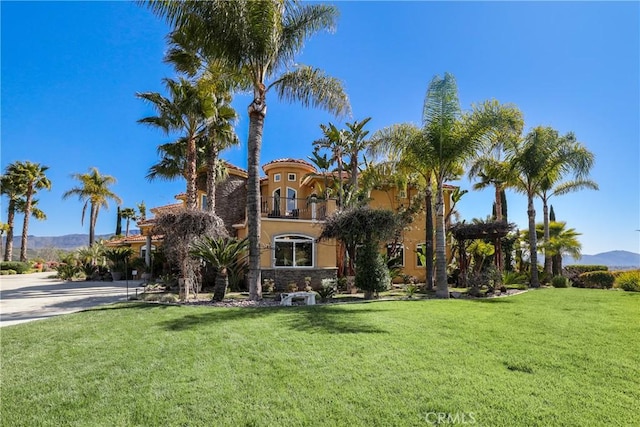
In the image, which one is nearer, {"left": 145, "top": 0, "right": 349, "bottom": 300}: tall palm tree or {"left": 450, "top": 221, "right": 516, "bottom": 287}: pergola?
{"left": 145, "top": 0, "right": 349, "bottom": 300}: tall palm tree

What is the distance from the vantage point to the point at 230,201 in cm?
2442

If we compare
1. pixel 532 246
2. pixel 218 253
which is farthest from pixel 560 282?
pixel 218 253

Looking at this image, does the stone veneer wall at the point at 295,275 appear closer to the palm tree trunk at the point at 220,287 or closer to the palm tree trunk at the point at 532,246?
the palm tree trunk at the point at 220,287

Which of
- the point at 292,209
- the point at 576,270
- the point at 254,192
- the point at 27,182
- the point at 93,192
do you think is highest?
the point at 27,182

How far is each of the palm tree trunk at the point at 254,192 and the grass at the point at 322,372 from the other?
15.2ft

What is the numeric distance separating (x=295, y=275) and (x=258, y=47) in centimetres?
1172

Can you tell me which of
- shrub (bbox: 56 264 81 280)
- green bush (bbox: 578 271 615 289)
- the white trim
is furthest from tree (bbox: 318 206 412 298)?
shrub (bbox: 56 264 81 280)

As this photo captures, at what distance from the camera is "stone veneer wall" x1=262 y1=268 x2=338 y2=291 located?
61.7ft

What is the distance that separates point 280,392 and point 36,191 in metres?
47.3

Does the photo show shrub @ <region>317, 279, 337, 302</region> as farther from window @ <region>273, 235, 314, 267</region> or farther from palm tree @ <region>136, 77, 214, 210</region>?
A: palm tree @ <region>136, 77, 214, 210</region>

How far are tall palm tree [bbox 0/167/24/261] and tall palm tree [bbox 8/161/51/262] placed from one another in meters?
0.28

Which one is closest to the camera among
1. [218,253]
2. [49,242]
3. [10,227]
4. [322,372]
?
[322,372]

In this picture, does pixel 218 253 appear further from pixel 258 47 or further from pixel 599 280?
pixel 599 280

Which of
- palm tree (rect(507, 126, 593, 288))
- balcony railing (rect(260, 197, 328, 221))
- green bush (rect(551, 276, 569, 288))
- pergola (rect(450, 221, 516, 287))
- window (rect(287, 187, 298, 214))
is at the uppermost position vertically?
palm tree (rect(507, 126, 593, 288))
